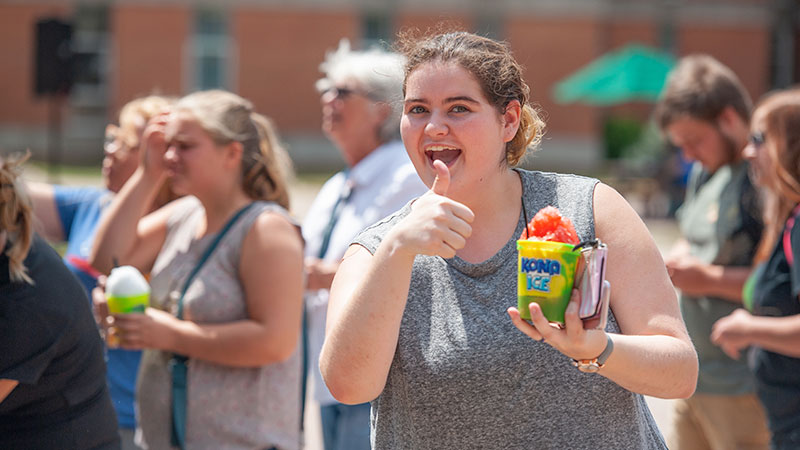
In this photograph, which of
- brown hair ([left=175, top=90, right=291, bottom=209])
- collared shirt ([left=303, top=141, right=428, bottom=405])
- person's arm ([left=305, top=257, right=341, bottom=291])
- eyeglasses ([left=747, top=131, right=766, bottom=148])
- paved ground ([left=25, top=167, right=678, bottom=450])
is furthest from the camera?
paved ground ([left=25, top=167, right=678, bottom=450])

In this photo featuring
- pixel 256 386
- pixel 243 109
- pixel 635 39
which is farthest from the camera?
pixel 635 39

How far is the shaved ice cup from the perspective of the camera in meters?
1.73

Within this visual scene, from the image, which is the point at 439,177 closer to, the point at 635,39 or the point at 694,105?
the point at 694,105

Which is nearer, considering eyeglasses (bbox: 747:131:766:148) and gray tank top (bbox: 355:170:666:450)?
gray tank top (bbox: 355:170:666:450)

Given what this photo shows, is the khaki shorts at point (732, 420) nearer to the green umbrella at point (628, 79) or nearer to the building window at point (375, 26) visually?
the green umbrella at point (628, 79)

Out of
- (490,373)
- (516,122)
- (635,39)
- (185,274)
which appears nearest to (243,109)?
(185,274)

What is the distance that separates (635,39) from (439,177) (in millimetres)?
28747

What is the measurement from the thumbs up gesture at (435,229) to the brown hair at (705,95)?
2678 millimetres

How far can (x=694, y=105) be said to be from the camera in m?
4.19

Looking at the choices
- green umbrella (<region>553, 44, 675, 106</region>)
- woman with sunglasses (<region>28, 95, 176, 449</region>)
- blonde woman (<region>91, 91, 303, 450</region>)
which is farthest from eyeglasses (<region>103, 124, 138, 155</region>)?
green umbrella (<region>553, 44, 675, 106</region>)

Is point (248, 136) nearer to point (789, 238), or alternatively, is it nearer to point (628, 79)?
point (789, 238)

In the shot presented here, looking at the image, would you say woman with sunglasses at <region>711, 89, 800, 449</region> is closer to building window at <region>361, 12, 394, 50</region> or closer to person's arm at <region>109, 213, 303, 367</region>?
person's arm at <region>109, 213, 303, 367</region>

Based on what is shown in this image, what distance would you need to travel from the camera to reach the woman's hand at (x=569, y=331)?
1713mm

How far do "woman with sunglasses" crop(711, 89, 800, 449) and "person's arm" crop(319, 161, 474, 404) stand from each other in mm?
1744
